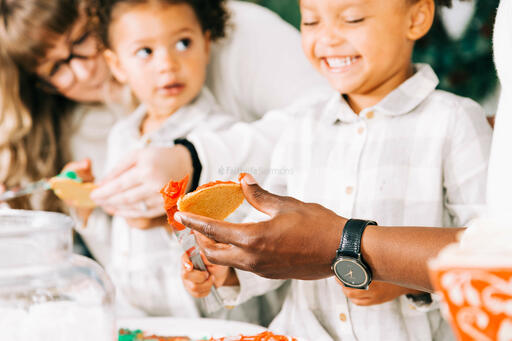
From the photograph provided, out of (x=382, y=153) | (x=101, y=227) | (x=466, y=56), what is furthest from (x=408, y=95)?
(x=101, y=227)

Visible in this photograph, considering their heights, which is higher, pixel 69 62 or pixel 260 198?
pixel 69 62

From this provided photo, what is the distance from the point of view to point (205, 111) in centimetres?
136

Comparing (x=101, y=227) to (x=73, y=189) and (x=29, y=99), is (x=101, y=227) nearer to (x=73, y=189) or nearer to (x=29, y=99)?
(x=73, y=189)

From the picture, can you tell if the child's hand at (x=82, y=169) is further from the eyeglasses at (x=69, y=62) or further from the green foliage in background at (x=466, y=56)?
the green foliage in background at (x=466, y=56)

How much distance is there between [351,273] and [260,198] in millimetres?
159

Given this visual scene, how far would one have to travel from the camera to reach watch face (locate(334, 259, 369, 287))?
744 millimetres

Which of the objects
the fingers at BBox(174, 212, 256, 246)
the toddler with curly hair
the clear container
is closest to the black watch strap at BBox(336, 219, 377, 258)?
the fingers at BBox(174, 212, 256, 246)

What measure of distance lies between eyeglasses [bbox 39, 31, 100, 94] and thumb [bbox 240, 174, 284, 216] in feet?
2.96

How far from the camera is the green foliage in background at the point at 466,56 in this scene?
1218mm

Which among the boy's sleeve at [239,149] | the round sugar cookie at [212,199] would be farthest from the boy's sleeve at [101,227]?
the round sugar cookie at [212,199]

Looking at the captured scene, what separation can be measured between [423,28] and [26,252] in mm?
731

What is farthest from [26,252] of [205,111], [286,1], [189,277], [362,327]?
[286,1]

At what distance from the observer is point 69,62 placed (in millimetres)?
1531

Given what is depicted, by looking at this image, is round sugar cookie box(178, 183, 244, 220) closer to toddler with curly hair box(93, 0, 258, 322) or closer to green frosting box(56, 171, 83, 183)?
toddler with curly hair box(93, 0, 258, 322)
